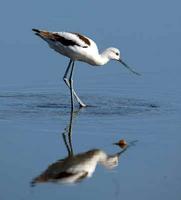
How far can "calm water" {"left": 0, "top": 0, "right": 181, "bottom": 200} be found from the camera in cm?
702

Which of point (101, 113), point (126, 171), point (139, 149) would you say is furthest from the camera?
point (101, 113)

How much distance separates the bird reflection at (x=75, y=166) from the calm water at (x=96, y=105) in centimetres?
2

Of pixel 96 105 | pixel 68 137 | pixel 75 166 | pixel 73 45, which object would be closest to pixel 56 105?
pixel 96 105

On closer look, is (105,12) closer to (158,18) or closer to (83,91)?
(158,18)

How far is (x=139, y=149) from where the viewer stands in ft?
27.1

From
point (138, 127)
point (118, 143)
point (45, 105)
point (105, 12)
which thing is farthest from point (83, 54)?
point (105, 12)

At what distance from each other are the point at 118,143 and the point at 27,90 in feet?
13.1

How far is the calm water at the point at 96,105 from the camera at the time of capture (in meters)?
7.02

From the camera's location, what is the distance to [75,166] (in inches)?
298

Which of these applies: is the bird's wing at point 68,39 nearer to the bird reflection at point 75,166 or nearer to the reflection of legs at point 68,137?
the reflection of legs at point 68,137

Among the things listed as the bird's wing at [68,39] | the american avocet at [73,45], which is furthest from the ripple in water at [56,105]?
the bird's wing at [68,39]

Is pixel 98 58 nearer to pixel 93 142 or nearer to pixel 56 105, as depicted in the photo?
pixel 56 105

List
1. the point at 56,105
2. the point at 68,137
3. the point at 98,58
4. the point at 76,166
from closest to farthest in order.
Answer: the point at 76,166
the point at 68,137
the point at 56,105
the point at 98,58

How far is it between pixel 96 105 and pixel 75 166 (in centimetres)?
371
